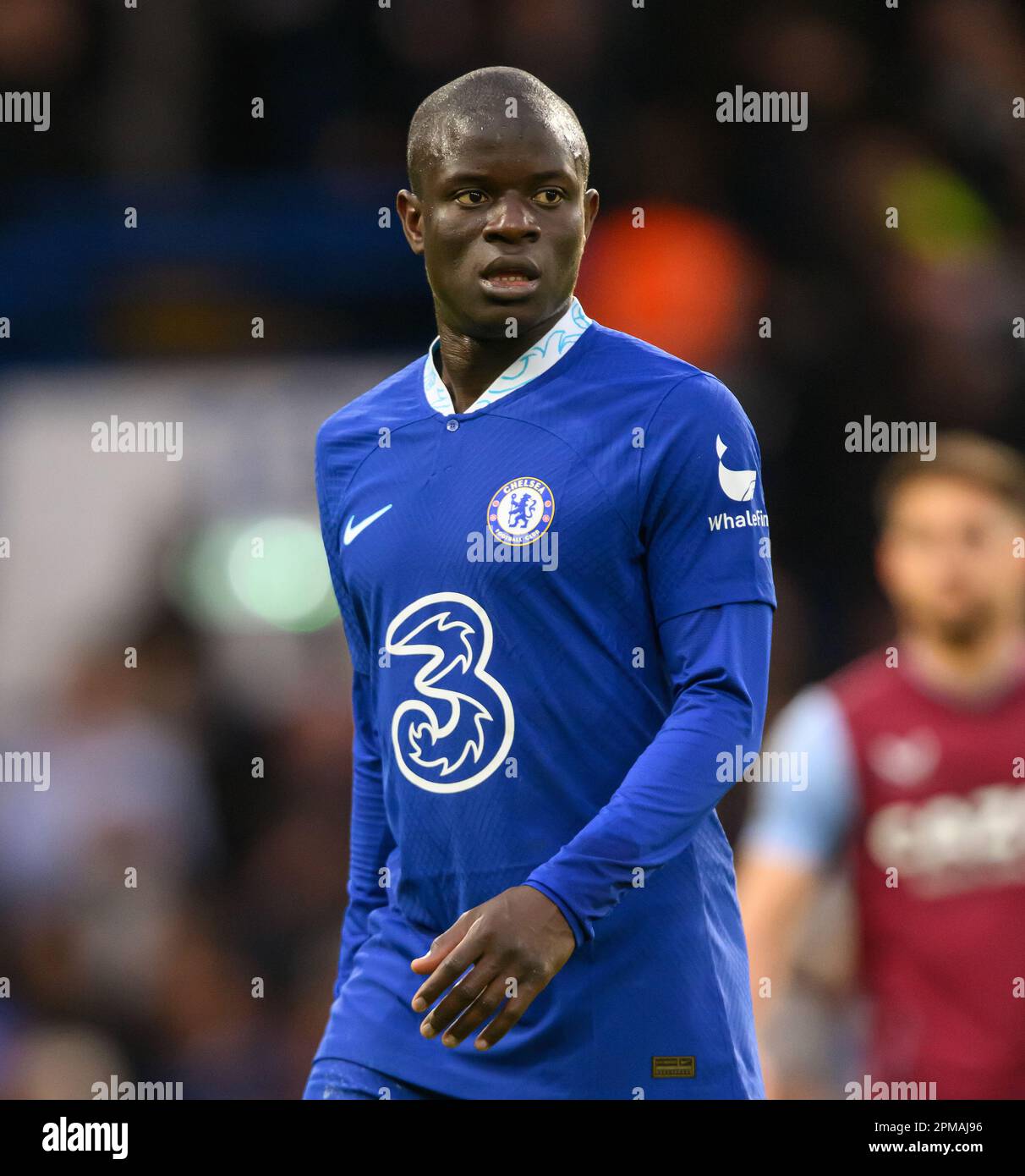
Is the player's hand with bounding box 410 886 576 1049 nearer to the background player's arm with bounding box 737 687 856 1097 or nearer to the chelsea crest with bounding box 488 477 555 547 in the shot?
the chelsea crest with bounding box 488 477 555 547

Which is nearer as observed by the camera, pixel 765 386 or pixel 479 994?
pixel 479 994

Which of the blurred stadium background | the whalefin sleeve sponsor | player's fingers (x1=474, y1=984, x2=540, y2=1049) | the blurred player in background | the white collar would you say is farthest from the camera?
the blurred stadium background

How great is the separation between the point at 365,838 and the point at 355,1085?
0.44 m

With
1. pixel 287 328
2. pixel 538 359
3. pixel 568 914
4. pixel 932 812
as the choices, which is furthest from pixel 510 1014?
pixel 287 328

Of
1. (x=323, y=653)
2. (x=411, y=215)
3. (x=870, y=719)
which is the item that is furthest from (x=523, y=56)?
(x=411, y=215)

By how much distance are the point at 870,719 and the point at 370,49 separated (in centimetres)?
502

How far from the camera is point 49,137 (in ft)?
30.9

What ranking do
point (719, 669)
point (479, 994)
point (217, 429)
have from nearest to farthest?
point (479, 994) < point (719, 669) < point (217, 429)

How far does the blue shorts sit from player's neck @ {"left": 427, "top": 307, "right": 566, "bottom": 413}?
1.03 metres

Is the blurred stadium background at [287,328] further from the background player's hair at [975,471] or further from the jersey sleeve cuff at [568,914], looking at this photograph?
the jersey sleeve cuff at [568,914]

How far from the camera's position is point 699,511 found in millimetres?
3002

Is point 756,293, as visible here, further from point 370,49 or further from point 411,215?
point 411,215

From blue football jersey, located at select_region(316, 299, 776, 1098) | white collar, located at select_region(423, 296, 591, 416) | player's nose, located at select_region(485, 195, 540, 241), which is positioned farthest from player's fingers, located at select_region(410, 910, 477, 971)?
player's nose, located at select_region(485, 195, 540, 241)

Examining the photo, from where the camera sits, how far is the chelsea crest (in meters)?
3.05
